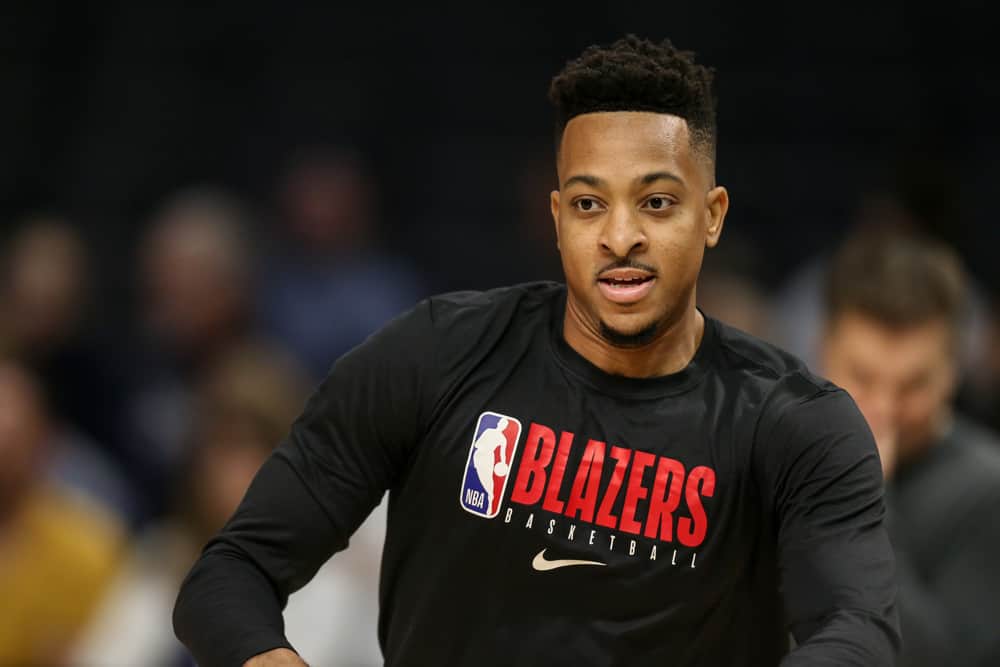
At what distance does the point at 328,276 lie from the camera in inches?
274

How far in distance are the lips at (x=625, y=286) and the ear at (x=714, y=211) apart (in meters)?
0.15

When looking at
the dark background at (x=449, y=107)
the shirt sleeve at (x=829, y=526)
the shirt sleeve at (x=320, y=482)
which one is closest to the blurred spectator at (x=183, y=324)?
the dark background at (x=449, y=107)

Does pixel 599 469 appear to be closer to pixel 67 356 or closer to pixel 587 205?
pixel 587 205

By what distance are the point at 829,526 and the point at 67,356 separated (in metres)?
4.50

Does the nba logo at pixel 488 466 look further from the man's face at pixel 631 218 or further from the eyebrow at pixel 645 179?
the eyebrow at pixel 645 179

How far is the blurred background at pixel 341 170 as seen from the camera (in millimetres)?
6383

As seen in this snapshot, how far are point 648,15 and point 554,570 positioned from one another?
5720 mm

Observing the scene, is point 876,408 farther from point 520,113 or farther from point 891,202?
point 520,113

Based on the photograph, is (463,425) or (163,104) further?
(163,104)

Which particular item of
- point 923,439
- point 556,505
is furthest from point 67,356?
point 556,505

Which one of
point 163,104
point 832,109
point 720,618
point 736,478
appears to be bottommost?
point 720,618

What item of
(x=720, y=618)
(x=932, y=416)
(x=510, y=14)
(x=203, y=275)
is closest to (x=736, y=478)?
(x=720, y=618)

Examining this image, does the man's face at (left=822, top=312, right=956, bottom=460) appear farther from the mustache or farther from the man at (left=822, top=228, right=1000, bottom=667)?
the mustache

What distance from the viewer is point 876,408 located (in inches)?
143
